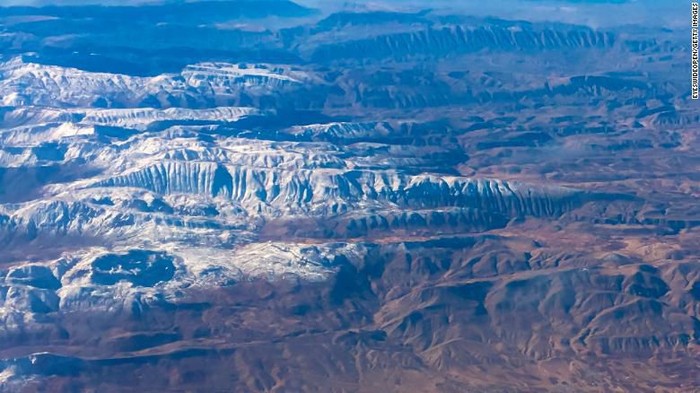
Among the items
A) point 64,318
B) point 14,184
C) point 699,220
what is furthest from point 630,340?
point 14,184

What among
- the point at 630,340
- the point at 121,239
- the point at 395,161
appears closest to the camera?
the point at 630,340

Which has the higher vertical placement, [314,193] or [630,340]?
[314,193]

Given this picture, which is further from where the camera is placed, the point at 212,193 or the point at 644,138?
the point at 644,138

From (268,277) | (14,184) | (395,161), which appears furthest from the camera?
(395,161)

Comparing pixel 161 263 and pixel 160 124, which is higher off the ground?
pixel 160 124

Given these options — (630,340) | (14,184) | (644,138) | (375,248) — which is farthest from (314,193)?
(644,138)

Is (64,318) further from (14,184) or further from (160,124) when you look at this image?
(160,124)

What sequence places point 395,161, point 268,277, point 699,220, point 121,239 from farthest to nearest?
point 395,161 < point 699,220 < point 121,239 < point 268,277

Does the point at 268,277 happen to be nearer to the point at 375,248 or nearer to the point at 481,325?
the point at 375,248

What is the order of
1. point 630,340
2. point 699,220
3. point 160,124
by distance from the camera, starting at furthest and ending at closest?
point 160,124
point 699,220
point 630,340
